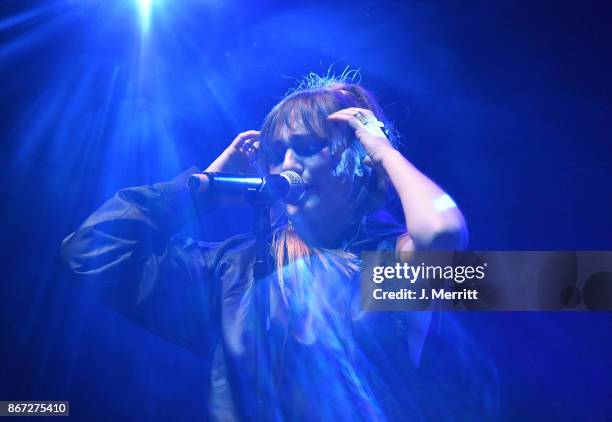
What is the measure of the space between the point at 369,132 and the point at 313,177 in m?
0.19

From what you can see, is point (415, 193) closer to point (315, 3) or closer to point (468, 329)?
point (468, 329)

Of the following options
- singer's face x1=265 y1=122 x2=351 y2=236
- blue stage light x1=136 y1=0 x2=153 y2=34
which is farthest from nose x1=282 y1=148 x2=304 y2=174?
blue stage light x1=136 y1=0 x2=153 y2=34

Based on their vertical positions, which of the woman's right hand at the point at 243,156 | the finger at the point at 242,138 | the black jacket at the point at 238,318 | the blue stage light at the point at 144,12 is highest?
the blue stage light at the point at 144,12

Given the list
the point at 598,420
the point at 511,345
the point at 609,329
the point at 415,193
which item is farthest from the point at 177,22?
the point at 598,420

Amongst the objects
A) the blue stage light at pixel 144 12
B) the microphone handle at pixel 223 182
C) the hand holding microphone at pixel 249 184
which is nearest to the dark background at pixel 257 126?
the blue stage light at pixel 144 12

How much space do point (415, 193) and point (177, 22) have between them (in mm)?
1220

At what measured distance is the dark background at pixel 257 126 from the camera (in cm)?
183

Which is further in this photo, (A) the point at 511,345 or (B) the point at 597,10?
(B) the point at 597,10

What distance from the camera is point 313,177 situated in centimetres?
156

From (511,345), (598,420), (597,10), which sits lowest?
(598,420)

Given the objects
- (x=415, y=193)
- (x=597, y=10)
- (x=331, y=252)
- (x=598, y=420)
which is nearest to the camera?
(x=415, y=193)

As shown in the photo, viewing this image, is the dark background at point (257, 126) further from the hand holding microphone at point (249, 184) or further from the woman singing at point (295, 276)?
the hand holding microphone at point (249, 184)

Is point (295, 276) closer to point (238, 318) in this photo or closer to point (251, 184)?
point (238, 318)

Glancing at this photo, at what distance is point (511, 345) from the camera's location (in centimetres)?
178
